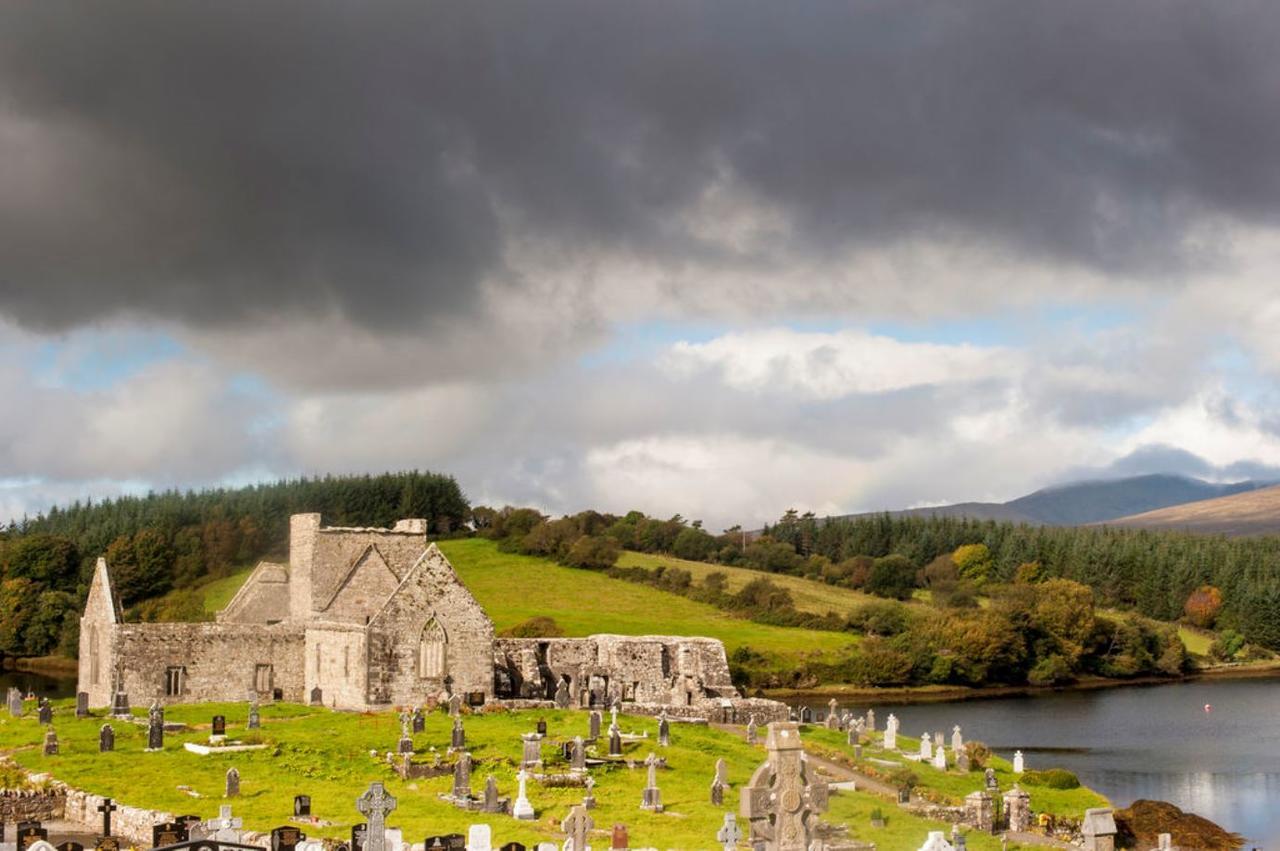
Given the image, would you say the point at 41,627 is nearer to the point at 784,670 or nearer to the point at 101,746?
the point at 784,670

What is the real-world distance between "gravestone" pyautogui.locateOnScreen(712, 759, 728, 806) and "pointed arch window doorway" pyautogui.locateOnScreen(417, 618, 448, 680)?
54.2ft

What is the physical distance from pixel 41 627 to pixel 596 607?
42.9 metres

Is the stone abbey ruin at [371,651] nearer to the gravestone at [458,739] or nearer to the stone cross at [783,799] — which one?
the gravestone at [458,739]

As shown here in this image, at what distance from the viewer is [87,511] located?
13662 centimetres

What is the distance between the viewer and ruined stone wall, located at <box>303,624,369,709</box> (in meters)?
46.2

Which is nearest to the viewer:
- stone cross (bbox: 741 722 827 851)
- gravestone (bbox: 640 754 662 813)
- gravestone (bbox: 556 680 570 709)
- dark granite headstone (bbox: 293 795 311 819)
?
stone cross (bbox: 741 722 827 851)

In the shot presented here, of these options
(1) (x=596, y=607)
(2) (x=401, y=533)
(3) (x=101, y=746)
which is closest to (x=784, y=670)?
(1) (x=596, y=607)

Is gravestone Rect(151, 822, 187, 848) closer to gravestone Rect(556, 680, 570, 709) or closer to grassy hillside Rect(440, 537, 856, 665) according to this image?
gravestone Rect(556, 680, 570, 709)

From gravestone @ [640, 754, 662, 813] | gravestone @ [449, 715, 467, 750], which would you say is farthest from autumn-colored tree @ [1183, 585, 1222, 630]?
gravestone @ [640, 754, 662, 813]

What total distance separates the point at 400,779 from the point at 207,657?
55.5ft

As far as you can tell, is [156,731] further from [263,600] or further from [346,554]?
[263,600]

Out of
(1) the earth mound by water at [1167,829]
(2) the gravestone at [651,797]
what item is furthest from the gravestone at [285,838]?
(1) the earth mound by water at [1167,829]

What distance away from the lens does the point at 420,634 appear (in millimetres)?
47219

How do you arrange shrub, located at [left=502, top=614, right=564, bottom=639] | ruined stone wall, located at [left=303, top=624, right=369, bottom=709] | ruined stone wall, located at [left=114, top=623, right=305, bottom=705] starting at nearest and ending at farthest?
1. ruined stone wall, located at [left=303, top=624, right=369, bottom=709]
2. ruined stone wall, located at [left=114, top=623, right=305, bottom=705]
3. shrub, located at [left=502, top=614, right=564, bottom=639]
